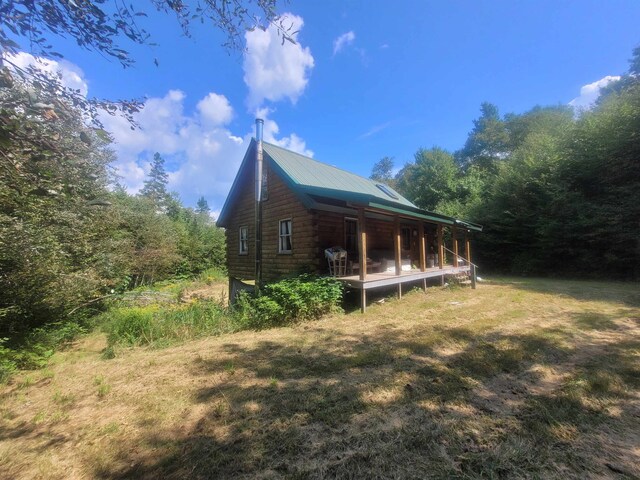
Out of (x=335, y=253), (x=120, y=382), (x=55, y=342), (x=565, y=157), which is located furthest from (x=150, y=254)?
(x=565, y=157)

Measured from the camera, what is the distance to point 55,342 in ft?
20.2

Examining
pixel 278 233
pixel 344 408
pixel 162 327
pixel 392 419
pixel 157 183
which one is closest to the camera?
pixel 392 419

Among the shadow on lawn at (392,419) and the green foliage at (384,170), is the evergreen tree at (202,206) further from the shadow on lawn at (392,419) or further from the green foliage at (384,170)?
the shadow on lawn at (392,419)

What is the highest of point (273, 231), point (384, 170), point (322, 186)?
point (384, 170)

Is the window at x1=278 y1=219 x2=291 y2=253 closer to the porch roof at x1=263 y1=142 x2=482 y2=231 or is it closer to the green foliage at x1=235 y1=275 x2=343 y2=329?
the porch roof at x1=263 y1=142 x2=482 y2=231

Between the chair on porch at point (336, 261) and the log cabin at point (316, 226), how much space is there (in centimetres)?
3

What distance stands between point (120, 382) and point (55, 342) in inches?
144

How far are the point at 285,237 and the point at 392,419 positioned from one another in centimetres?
825

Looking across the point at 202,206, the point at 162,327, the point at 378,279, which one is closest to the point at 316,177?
the point at 378,279

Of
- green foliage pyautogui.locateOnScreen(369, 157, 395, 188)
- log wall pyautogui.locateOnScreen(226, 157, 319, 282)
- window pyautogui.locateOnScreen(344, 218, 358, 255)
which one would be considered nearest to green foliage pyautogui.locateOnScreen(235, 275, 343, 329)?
log wall pyautogui.locateOnScreen(226, 157, 319, 282)

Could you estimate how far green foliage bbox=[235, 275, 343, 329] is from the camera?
6574mm

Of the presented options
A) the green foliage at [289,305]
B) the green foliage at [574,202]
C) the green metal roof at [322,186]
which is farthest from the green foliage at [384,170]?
the green foliage at [289,305]

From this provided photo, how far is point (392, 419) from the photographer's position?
2711mm

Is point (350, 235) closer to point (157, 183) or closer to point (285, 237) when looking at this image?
point (285, 237)
